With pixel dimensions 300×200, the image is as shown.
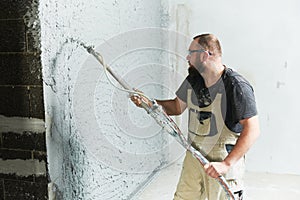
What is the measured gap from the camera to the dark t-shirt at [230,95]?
1532 mm

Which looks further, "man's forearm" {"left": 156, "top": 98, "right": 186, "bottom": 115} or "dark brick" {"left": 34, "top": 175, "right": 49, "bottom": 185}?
"man's forearm" {"left": 156, "top": 98, "right": 186, "bottom": 115}

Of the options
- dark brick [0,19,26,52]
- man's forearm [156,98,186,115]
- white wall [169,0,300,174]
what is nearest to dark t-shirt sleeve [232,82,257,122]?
man's forearm [156,98,186,115]

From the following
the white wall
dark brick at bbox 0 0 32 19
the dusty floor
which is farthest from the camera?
the white wall

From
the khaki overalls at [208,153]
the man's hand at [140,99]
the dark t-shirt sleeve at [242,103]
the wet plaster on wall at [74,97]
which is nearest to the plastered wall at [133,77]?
the wet plaster on wall at [74,97]

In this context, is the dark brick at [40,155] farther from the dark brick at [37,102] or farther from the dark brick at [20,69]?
the dark brick at [20,69]

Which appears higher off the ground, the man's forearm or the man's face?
the man's face

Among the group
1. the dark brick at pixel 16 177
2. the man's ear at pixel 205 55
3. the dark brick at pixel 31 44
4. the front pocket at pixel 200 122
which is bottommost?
the dark brick at pixel 16 177

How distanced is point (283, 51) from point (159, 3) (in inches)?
41.1

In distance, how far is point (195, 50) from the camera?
5.36 ft

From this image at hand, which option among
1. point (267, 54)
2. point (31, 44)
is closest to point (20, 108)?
point (31, 44)

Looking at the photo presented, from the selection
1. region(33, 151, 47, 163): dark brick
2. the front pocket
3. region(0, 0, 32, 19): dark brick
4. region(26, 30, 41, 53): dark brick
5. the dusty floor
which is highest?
region(0, 0, 32, 19): dark brick

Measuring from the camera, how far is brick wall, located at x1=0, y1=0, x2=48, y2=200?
150cm

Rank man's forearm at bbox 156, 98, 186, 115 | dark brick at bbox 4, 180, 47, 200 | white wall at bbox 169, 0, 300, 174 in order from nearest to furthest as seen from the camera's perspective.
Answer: dark brick at bbox 4, 180, 47, 200, man's forearm at bbox 156, 98, 186, 115, white wall at bbox 169, 0, 300, 174

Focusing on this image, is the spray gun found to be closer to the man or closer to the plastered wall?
the man
